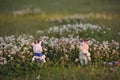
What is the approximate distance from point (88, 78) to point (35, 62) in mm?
1728

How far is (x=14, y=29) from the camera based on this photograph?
14133mm

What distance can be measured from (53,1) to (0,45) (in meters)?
18.9

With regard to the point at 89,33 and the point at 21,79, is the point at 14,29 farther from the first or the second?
the point at 21,79

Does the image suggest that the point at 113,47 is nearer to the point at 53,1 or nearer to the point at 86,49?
the point at 86,49

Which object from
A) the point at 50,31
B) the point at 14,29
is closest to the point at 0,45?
the point at 50,31

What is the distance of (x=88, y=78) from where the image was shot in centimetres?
802

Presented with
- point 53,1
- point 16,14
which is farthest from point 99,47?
point 53,1

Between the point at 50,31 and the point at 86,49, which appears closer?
the point at 86,49

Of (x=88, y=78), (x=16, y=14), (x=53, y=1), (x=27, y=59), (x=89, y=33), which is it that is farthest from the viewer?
(x=53, y=1)

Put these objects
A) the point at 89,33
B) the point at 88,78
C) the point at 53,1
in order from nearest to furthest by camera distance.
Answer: the point at 88,78, the point at 89,33, the point at 53,1

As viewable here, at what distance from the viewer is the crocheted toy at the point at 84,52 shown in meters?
9.22

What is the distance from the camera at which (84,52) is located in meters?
9.23

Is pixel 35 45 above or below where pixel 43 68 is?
above

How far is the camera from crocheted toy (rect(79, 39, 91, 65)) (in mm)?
9219
